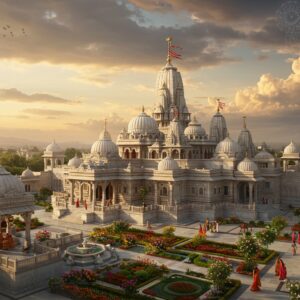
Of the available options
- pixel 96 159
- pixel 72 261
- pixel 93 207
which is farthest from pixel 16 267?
pixel 96 159

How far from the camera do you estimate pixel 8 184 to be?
2748 centimetres

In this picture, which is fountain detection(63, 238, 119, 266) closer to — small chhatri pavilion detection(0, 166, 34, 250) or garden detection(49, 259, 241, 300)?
garden detection(49, 259, 241, 300)

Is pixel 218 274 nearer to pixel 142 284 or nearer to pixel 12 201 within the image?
pixel 142 284

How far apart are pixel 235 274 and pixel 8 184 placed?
1681 centimetres

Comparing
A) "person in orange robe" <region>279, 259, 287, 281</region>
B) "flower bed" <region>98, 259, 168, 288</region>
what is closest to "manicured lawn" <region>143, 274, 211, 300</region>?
"flower bed" <region>98, 259, 168, 288</region>

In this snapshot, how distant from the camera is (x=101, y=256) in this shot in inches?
1176

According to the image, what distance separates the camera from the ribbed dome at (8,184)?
27.1 metres

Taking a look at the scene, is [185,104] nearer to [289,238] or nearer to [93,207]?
[93,207]

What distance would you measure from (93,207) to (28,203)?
2110 cm

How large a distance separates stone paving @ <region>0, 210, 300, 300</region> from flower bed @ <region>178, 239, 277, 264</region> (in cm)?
103

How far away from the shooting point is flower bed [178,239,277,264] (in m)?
31.8

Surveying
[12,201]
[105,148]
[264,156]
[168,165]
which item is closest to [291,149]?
[264,156]

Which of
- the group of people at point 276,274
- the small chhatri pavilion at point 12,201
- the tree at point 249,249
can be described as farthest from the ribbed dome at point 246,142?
the small chhatri pavilion at point 12,201

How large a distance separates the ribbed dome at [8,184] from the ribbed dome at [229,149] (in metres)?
35.0
